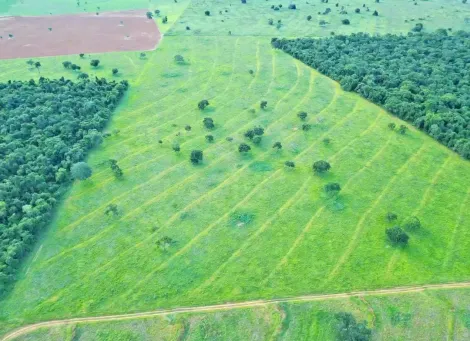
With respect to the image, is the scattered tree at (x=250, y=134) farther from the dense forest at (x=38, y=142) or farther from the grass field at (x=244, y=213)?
the dense forest at (x=38, y=142)

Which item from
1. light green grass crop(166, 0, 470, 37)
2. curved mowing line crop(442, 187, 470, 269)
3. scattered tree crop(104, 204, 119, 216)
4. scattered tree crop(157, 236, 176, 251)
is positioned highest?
light green grass crop(166, 0, 470, 37)

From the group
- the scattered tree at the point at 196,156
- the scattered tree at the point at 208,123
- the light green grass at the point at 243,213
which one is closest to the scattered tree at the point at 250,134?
the light green grass at the point at 243,213

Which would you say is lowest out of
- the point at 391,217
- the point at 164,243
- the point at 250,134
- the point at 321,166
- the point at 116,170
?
the point at 164,243

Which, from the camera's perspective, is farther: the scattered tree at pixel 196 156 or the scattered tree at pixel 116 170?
the scattered tree at pixel 196 156

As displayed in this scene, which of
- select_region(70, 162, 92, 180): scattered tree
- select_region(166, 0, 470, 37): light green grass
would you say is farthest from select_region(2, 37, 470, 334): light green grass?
select_region(166, 0, 470, 37): light green grass

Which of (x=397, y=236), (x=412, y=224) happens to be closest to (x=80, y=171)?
(x=397, y=236)

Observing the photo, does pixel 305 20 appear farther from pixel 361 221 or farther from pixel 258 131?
pixel 361 221

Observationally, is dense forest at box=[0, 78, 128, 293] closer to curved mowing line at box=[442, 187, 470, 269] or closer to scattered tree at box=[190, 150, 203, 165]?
scattered tree at box=[190, 150, 203, 165]
